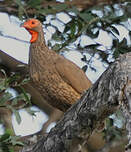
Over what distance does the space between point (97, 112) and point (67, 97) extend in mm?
1452

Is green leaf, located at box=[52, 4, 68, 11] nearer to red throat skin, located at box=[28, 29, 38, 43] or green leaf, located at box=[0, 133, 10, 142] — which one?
red throat skin, located at box=[28, 29, 38, 43]

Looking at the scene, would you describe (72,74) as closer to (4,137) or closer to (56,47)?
(56,47)

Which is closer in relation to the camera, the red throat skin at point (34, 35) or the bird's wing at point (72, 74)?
the bird's wing at point (72, 74)

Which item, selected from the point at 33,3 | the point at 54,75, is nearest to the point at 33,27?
the point at 33,3

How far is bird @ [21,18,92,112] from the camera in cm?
413

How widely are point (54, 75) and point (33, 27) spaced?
0.45m

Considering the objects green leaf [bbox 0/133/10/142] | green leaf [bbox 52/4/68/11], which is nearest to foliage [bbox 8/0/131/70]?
green leaf [bbox 52/4/68/11]

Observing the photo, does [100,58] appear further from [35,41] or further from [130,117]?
Result: [130,117]

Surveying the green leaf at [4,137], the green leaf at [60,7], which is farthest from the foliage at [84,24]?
the green leaf at [4,137]

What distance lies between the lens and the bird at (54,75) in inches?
163

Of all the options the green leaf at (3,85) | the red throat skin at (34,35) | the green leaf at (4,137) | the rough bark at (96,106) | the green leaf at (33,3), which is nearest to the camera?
the rough bark at (96,106)

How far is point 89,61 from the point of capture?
4281 millimetres

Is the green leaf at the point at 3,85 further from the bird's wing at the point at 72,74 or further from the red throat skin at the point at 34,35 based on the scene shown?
the red throat skin at the point at 34,35

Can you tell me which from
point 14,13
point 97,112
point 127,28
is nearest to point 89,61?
point 127,28
